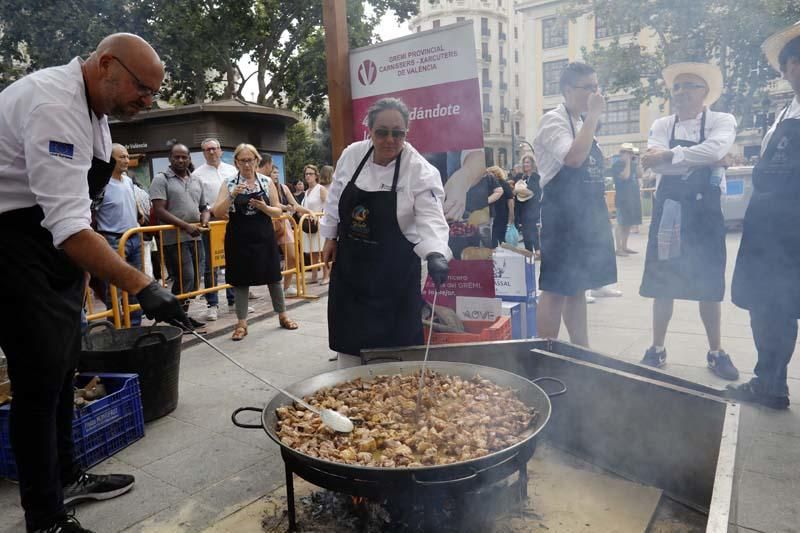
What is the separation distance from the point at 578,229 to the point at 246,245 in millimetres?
3490

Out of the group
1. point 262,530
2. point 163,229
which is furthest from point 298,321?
point 262,530

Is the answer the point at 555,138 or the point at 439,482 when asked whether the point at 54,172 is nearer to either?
the point at 439,482

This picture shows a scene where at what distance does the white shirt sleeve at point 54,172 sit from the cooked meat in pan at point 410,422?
1166 millimetres

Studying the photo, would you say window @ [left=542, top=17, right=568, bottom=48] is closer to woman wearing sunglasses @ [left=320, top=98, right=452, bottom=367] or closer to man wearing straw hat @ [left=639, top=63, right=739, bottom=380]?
man wearing straw hat @ [left=639, top=63, right=739, bottom=380]

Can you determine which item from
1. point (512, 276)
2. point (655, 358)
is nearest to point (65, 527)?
point (512, 276)

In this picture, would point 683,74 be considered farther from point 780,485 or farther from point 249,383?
point 249,383

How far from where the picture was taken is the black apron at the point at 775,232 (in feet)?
11.2

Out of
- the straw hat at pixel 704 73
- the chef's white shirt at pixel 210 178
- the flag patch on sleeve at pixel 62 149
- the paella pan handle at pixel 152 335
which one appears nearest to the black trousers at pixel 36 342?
the flag patch on sleeve at pixel 62 149

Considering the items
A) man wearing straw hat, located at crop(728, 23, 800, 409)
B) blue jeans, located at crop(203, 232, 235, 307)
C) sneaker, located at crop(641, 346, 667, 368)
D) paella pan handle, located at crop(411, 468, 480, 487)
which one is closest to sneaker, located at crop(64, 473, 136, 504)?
paella pan handle, located at crop(411, 468, 480, 487)

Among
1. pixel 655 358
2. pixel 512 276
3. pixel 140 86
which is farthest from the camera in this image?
pixel 512 276

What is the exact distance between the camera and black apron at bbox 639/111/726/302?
4121 millimetres

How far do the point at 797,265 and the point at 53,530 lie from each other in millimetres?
4369

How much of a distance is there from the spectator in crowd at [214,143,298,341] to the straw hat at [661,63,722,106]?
13.0 feet

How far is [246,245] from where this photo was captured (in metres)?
5.77
